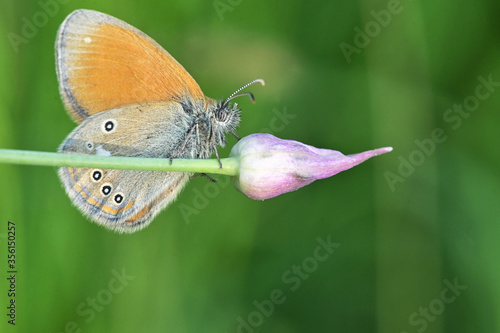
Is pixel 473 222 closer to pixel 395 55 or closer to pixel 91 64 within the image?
pixel 395 55

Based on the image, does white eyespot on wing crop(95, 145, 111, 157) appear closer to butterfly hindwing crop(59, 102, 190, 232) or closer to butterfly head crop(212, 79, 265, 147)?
butterfly hindwing crop(59, 102, 190, 232)

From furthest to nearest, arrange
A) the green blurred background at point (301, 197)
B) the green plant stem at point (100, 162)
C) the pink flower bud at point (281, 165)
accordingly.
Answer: the green blurred background at point (301, 197) < the pink flower bud at point (281, 165) < the green plant stem at point (100, 162)

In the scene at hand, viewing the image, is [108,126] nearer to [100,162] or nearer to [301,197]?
[100,162]

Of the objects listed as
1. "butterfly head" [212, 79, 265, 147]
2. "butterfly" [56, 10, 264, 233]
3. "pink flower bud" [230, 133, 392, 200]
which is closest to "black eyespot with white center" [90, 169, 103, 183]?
"butterfly" [56, 10, 264, 233]

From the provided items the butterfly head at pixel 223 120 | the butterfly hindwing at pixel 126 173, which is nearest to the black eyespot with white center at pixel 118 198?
the butterfly hindwing at pixel 126 173

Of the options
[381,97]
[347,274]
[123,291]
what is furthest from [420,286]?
[123,291]

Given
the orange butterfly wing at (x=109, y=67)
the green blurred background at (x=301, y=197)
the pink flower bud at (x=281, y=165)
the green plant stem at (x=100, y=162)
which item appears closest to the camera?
the green plant stem at (x=100, y=162)

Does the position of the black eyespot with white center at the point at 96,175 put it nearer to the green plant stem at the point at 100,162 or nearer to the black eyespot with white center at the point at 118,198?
the black eyespot with white center at the point at 118,198
